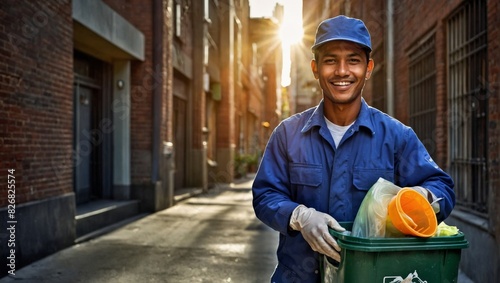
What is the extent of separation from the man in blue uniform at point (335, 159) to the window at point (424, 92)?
17.7 ft

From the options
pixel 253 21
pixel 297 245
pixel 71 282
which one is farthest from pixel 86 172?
pixel 253 21

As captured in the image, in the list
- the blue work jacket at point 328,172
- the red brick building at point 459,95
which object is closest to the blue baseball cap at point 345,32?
the blue work jacket at point 328,172

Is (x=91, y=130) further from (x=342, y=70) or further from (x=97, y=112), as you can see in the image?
(x=342, y=70)

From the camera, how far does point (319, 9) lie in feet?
76.6

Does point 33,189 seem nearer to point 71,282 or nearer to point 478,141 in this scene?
point 71,282

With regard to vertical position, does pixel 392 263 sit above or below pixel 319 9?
below

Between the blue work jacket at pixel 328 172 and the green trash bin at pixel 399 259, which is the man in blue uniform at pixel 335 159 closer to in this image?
the blue work jacket at pixel 328 172

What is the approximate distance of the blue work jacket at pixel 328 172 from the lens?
2326 mm

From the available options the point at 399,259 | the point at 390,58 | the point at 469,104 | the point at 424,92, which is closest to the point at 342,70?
the point at 399,259

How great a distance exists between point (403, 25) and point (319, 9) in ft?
48.3

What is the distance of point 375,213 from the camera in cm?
200

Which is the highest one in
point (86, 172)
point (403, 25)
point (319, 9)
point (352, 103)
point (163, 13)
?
point (319, 9)

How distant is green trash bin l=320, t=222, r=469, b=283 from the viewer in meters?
1.86

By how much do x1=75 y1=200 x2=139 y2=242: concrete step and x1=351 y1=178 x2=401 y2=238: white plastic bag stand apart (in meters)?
6.51
